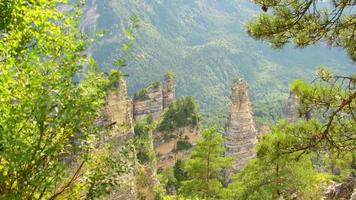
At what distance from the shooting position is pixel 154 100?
62.4 meters

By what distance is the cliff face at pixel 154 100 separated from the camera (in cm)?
6078

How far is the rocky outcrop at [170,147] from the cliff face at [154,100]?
8.89 metres

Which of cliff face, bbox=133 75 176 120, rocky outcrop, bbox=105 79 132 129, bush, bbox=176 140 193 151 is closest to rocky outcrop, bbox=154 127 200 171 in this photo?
bush, bbox=176 140 193 151

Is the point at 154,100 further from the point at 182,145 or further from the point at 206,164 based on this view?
the point at 206,164

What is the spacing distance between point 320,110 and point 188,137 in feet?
135

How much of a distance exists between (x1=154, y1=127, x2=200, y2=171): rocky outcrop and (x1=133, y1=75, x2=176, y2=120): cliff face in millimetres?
8893

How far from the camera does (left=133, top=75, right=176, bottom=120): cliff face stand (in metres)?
60.8

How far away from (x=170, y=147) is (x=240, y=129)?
988cm

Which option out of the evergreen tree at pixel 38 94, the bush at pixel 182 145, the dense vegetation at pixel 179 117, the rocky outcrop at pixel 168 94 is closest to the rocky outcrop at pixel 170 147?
the bush at pixel 182 145

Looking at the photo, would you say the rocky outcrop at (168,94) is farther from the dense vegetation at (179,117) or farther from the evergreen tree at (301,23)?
the evergreen tree at (301,23)

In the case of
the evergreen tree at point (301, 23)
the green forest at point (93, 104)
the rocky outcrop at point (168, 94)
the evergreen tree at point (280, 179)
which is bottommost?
the evergreen tree at point (280, 179)

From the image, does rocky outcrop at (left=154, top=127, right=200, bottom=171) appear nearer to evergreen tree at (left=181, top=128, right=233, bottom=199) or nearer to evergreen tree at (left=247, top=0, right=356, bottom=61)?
evergreen tree at (left=181, top=128, right=233, bottom=199)

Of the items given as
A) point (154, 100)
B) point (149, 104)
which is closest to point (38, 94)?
point (149, 104)

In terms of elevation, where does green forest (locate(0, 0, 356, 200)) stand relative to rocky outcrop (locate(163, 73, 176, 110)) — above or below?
below
